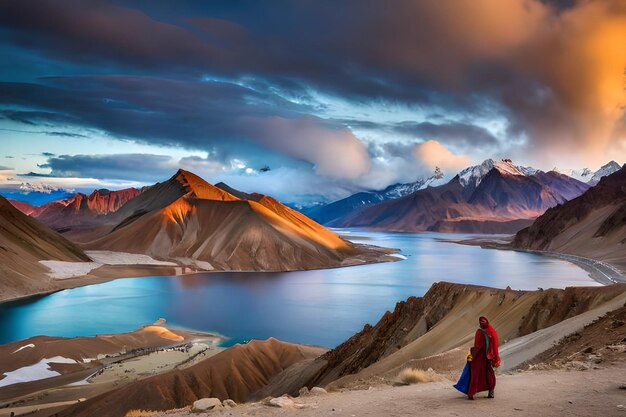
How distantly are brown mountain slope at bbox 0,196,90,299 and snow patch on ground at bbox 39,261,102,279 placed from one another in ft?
6.24

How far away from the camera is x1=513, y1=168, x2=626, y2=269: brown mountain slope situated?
136m

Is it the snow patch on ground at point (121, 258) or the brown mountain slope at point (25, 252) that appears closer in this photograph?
the brown mountain slope at point (25, 252)

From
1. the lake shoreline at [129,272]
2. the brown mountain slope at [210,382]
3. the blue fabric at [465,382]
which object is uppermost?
the blue fabric at [465,382]

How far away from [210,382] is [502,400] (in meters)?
29.2

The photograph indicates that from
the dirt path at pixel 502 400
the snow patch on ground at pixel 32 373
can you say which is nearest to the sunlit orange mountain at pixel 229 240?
the snow patch on ground at pixel 32 373

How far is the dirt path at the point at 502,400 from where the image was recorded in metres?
8.92

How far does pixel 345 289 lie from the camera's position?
3711 inches

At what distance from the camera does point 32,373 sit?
4097 cm

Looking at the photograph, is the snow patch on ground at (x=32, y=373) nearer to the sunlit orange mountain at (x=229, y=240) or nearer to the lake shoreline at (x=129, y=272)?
the lake shoreline at (x=129, y=272)

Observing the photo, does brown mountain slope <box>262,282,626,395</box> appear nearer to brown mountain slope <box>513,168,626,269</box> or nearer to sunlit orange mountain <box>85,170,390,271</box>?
brown mountain slope <box>513,168,626,269</box>

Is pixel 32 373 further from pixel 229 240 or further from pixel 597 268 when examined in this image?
pixel 229 240

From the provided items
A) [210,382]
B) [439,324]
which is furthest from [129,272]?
[439,324]

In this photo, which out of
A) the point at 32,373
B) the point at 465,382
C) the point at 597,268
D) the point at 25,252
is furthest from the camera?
the point at 597,268

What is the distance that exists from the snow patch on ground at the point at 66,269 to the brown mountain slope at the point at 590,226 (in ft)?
401
